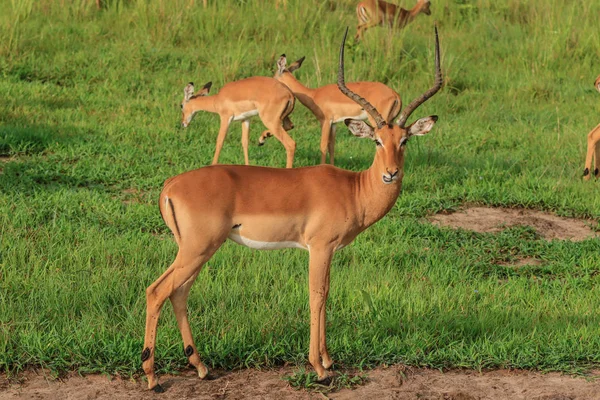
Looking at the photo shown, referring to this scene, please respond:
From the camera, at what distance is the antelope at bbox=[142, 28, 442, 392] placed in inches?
164

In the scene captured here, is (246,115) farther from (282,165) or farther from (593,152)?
(593,152)

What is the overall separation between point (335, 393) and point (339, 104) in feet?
15.4

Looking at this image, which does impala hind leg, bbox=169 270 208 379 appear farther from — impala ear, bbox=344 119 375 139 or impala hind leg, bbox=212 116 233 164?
impala hind leg, bbox=212 116 233 164

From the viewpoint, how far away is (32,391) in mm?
4215

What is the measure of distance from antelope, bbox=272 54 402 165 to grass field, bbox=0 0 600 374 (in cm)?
29

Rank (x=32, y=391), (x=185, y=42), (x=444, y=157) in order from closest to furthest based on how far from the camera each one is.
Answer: (x=32, y=391), (x=444, y=157), (x=185, y=42)

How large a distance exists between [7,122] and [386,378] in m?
5.80

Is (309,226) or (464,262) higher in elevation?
(309,226)

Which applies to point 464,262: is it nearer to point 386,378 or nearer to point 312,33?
point 386,378

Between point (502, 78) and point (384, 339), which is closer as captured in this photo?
point (384, 339)

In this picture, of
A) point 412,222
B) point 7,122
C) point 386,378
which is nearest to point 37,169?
point 7,122

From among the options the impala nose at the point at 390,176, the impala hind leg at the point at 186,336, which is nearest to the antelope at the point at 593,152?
the impala nose at the point at 390,176

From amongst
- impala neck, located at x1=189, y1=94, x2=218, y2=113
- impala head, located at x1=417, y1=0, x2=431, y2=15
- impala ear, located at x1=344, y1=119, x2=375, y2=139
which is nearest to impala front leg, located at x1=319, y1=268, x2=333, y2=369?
impala ear, located at x1=344, y1=119, x2=375, y2=139

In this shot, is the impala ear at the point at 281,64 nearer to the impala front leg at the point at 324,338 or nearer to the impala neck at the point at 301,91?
the impala neck at the point at 301,91
